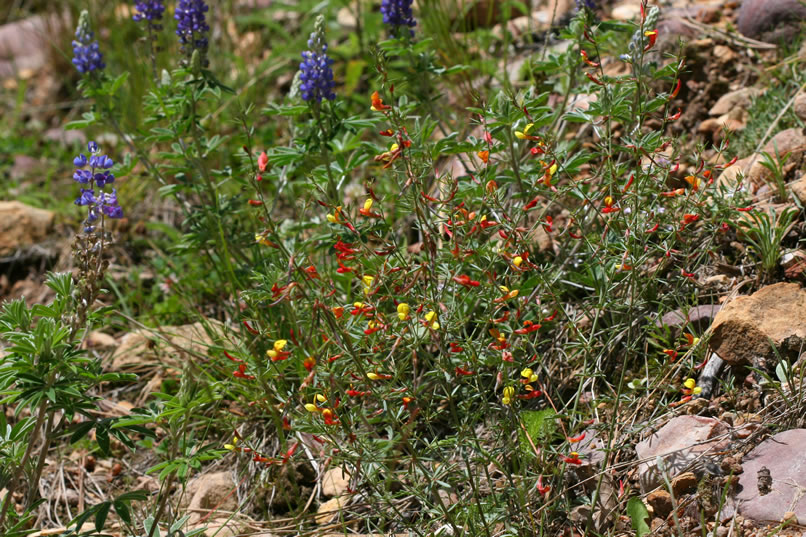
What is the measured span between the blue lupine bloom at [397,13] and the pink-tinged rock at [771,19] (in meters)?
1.84

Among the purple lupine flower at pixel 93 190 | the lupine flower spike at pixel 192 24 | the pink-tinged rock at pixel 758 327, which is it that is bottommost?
the pink-tinged rock at pixel 758 327

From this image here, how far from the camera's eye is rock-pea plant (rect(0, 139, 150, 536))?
205 centimetres

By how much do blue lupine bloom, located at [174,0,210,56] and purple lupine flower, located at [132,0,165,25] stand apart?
0.34m

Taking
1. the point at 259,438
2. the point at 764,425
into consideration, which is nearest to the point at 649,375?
the point at 764,425

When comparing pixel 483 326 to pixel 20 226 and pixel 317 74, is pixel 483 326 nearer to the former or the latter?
pixel 317 74

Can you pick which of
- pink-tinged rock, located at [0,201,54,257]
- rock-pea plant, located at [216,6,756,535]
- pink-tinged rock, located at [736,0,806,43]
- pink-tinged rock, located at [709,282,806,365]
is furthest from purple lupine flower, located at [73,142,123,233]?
pink-tinged rock, located at [736,0,806,43]

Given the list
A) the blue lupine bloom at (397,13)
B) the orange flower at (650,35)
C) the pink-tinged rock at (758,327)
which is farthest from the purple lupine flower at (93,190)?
the pink-tinged rock at (758,327)

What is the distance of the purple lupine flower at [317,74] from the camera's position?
2742mm

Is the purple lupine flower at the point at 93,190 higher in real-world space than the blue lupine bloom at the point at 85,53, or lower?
lower

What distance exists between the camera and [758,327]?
7.43 ft

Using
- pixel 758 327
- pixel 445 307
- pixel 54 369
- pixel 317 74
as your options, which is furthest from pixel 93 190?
pixel 758 327

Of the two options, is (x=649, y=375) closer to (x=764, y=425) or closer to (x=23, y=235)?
(x=764, y=425)

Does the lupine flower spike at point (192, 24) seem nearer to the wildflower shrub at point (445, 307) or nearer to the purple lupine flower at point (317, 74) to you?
the wildflower shrub at point (445, 307)

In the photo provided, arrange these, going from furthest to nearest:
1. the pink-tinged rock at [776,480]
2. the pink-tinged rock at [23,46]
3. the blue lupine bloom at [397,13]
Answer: the pink-tinged rock at [23,46] < the blue lupine bloom at [397,13] < the pink-tinged rock at [776,480]
